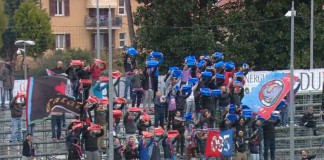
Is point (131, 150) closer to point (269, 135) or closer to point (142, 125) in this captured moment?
point (142, 125)

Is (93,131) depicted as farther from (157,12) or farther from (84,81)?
(157,12)

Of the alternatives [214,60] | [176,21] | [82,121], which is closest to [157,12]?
[176,21]

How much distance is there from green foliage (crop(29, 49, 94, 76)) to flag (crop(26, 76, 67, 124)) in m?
11.9

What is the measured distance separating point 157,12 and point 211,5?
2301 mm

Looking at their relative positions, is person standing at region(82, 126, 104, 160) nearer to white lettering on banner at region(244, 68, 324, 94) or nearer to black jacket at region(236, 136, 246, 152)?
black jacket at region(236, 136, 246, 152)

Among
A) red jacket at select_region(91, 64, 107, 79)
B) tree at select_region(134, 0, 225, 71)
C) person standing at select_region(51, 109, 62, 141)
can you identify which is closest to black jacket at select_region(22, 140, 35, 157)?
person standing at select_region(51, 109, 62, 141)

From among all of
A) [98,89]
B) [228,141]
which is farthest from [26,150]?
[228,141]

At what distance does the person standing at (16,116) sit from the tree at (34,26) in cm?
1505

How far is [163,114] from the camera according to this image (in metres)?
32.8

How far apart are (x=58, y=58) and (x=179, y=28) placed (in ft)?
22.2

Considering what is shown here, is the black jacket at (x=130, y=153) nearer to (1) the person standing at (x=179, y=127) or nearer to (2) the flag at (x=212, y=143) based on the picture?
(1) the person standing at (x=179, y=127)

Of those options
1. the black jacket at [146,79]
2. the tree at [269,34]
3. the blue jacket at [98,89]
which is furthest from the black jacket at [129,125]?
the tree at [269,34]

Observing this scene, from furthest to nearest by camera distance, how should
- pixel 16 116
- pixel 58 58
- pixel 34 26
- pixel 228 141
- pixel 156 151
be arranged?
pixel 34 26 → pixel 58 58 → pixel 228 141 → pixel 16 116 → pixel 156 151

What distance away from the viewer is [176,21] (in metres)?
42.2
